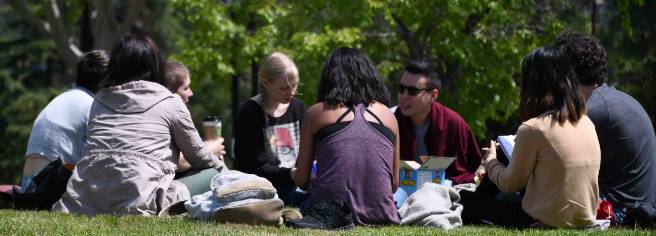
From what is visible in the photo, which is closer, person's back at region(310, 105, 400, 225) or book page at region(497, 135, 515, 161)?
person's back at region(310, 105, 400, 225)

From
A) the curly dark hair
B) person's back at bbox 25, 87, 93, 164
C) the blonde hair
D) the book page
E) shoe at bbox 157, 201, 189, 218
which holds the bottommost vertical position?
shoe at bbox 157, 201, 189, 218

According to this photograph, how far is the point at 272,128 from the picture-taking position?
27.4ft

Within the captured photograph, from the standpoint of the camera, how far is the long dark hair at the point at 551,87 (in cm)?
617

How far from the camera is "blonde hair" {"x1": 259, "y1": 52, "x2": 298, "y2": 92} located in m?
8.37

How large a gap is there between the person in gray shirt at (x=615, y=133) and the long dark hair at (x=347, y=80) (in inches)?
53.8

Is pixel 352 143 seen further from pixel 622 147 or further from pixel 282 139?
pixel 282 139

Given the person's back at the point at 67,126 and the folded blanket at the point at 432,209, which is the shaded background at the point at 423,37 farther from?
the folded blanket at the point at 432,209

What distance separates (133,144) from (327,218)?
66.0 inches

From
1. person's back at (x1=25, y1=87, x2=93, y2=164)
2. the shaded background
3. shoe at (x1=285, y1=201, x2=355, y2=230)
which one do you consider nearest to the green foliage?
the shaded background

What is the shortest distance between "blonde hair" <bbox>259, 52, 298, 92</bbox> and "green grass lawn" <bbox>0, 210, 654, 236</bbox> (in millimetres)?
2158

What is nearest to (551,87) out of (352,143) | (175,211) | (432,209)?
(432,209)

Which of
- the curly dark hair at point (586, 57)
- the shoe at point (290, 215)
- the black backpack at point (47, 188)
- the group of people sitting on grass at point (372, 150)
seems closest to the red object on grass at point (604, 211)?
the group of people sitting on grass at point (372, 150)

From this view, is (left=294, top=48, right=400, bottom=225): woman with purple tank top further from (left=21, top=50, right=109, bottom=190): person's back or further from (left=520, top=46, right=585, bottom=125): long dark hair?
(left=21, top=50, right=109, bottom=190): person's back

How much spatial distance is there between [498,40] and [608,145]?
25.6ft
